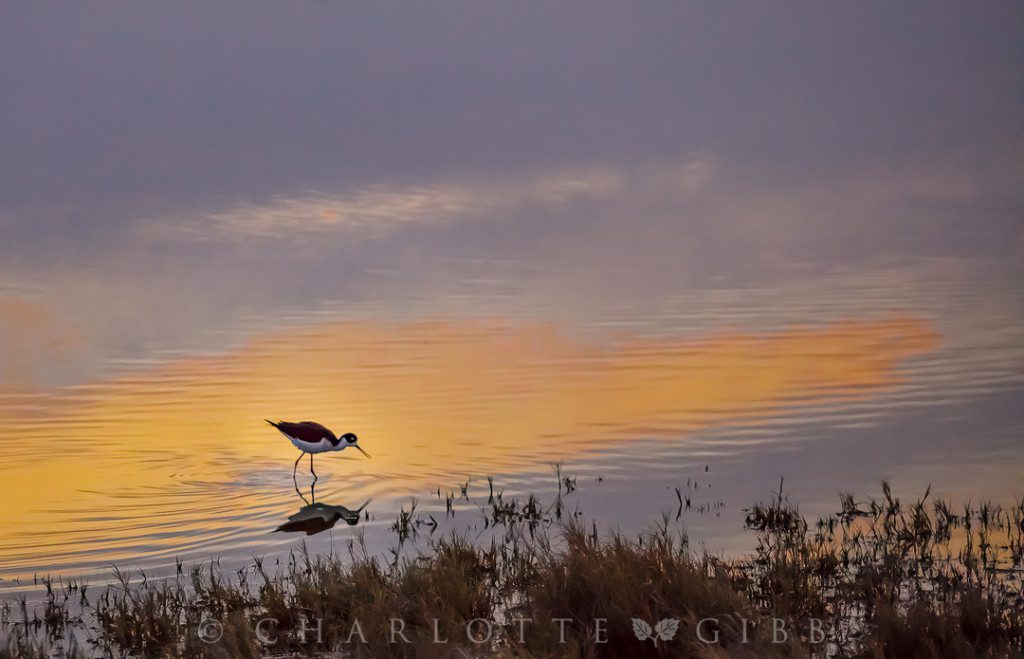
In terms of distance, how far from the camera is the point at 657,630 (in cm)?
614

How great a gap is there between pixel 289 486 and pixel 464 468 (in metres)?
1.77

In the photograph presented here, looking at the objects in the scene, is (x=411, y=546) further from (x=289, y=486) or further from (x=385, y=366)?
(x=385, y=366)

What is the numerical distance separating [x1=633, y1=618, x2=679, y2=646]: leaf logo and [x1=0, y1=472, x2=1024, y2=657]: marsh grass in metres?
0.05

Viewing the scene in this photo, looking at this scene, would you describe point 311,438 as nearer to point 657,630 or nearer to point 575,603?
point 575,603

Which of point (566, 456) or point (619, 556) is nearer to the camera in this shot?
point (619, 556)

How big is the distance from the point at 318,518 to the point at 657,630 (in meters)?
4.68

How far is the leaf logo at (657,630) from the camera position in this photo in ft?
20.0

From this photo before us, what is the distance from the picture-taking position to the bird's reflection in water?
9766 mm

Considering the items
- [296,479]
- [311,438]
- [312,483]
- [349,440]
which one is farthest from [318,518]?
[349,440]

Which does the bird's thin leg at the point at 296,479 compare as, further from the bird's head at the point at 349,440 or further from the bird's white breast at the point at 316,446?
the bird's head at the point at 349,440

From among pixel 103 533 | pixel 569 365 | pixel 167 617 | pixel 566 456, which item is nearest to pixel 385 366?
pixel 569 365

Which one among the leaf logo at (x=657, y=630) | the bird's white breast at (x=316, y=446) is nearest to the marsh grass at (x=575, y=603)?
the leaf logo at (x=657, y=630)

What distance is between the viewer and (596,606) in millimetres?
6379

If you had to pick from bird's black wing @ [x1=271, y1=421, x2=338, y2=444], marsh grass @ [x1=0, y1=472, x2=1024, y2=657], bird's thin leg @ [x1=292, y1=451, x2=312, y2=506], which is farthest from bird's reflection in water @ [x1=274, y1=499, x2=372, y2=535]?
bird's black wing @ [x1=271, y1=421, x2=338, y2=444]
